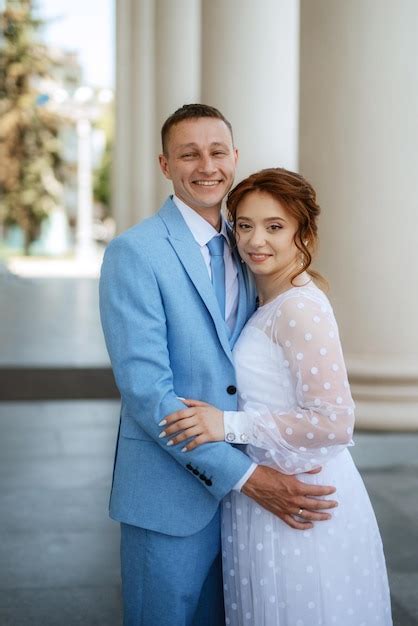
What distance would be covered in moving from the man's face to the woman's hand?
74 centimetres

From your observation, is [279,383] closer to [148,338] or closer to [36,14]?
[148,338]

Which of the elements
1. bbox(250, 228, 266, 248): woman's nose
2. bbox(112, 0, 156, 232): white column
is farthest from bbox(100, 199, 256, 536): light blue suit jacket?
bbox(112, 0, 156, 232): white column

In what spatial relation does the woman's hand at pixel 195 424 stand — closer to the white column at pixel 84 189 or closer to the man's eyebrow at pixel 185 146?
the man's eyebrow at pixel 185 146

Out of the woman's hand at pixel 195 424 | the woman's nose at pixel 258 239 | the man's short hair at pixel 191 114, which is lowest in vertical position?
the woman's hand at pixel 195 424

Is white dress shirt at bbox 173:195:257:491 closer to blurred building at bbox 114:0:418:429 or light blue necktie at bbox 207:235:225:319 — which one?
light blue necktie at bbox 207:235:225:319

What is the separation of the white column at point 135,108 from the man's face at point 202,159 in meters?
20.5

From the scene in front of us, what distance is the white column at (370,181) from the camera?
9484mm

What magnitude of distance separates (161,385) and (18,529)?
3.78m

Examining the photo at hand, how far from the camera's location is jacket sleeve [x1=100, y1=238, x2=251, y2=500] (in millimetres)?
3422

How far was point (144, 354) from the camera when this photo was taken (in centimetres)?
342

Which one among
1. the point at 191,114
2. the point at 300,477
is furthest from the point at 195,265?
the point at 300,477

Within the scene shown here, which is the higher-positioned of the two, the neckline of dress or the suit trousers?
the neckline of dress

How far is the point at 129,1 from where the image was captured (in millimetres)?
27016

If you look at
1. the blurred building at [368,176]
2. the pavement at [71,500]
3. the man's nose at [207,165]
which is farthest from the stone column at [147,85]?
the man's nose at [207,165]
